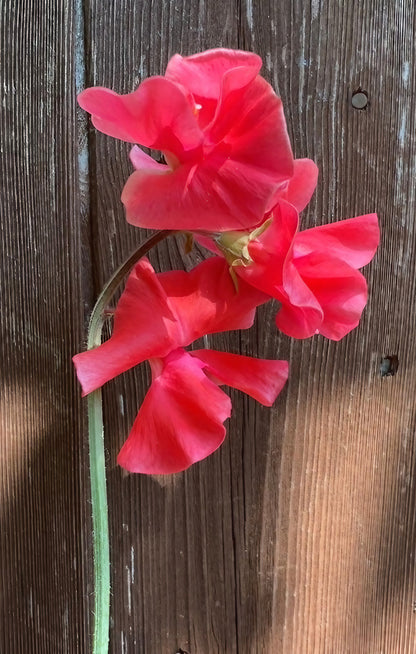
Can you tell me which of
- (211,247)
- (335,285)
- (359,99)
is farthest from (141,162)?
(359,99)

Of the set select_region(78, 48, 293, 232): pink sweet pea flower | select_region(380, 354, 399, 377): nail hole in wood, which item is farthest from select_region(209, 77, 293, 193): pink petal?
select_region(380, 354, 399, 377): nail hole in wood

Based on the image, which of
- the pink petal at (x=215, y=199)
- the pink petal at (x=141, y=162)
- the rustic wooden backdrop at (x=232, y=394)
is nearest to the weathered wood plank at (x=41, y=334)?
the rustic wooden backdrop at (x=232, y=394)

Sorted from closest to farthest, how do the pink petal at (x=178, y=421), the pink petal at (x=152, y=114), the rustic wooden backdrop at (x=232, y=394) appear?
the pink petal at (x=152, y=114)
the pink petal at (x=178, y=421)
the rustic wooden backdrop at (x=232, y=394)

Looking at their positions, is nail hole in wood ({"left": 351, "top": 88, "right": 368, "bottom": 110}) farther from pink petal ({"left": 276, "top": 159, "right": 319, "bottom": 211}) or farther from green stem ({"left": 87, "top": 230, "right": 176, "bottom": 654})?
green stem ({"left": 87, "top": 230, "right": 176, "bottom": 654})

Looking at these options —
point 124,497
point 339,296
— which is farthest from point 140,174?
point 124,497

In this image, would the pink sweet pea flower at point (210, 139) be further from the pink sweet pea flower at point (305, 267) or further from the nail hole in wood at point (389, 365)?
the nail hole in wood at point (389, 365)

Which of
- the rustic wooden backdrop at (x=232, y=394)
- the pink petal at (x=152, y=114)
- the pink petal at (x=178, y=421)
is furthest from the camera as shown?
the rustic wooden backdrop at (x=232, y=394)
